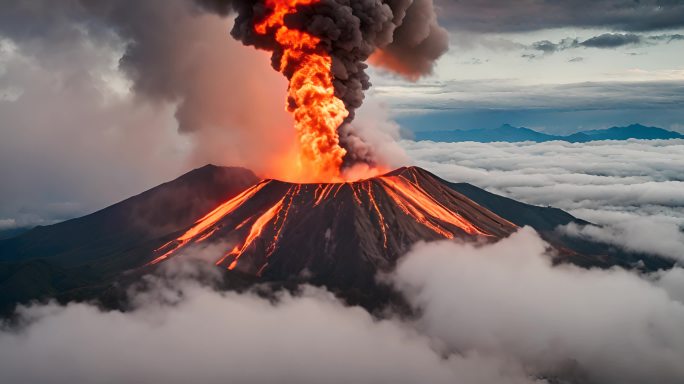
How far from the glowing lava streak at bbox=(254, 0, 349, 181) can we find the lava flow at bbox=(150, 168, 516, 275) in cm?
947

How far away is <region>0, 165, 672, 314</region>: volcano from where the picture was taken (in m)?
97.7

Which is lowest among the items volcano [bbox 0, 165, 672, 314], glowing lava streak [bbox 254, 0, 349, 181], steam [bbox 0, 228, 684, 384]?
steam [bbox 0, 228, 684, 384]

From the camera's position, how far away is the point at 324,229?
333 feet

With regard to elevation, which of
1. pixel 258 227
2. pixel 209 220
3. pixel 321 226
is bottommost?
pixel 321 226

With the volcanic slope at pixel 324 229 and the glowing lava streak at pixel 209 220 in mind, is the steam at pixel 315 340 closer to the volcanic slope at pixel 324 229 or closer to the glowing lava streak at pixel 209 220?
the volcanic slope at pixel 324 229

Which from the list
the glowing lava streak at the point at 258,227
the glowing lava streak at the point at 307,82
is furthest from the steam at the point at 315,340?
the glowing lava streak at the point at 307,82

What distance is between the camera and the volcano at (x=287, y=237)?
97.7m

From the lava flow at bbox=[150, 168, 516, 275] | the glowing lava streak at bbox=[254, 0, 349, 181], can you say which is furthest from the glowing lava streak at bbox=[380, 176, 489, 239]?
the glowing lava streak at bbox=[254, 0, 349, 181]

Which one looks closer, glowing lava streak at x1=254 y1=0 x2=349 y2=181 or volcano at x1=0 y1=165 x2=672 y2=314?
glowing lava streak at x1=254 y1=0 x2=349 y2=181

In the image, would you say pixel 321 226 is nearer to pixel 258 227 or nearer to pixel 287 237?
pixel 287 237

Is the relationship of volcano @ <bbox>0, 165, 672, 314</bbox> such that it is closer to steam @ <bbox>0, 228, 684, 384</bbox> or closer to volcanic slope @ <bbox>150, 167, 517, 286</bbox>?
volcanic slope @ <bbox>150, 167, 517, 286</bbox>

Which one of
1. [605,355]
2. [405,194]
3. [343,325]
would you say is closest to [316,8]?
[405,194]

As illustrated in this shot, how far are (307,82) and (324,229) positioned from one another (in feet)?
64.8

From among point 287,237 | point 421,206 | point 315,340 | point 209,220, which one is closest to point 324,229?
point 287,237
